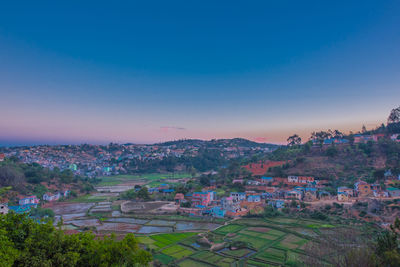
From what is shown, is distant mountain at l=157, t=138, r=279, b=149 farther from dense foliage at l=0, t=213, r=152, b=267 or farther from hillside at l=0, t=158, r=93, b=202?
dense foliage at l=0, t=213, r=152, b=267

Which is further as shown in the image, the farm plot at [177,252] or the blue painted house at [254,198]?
the blue painted house at [254,198]

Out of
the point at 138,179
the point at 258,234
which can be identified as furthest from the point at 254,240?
the point at 138,179

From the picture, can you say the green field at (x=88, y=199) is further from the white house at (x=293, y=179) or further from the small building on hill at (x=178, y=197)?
the white house at (x=293, y=179)

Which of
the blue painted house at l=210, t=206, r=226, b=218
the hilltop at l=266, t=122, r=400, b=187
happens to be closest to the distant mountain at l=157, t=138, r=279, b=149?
the hilltop at l=266, t=122, r=400, b=187

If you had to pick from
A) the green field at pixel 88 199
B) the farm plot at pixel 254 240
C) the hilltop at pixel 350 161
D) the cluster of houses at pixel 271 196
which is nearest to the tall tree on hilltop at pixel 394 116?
the hilltop at pixel 350 161

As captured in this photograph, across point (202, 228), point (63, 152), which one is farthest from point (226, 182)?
point (63, 152)

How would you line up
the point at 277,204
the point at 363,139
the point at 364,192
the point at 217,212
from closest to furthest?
the point at 217,212 → the point at 277,204 → the point at 364,192 → the point at 363,139

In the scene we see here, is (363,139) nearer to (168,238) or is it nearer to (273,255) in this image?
(273,255)

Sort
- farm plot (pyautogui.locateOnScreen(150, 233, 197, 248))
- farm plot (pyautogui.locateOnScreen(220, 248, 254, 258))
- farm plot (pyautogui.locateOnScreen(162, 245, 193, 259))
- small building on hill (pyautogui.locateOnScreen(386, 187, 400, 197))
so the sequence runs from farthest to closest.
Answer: small building on hill (pyautogui.locateOnScreen(386, 187, 400, 197)) → farm plot (pyautogui.locateOnScreen(150, 233, 197, 248)) → farm plot (pyautogui.locateOnScreen(162, 245, 193, 259)) → farm plot (pyautogui.locateOnScreen(220, 248, 254, 258))
